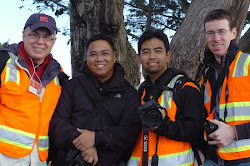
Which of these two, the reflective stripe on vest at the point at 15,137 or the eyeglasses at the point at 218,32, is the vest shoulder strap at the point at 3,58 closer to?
the reflective stripe on vest at the point at 15,137

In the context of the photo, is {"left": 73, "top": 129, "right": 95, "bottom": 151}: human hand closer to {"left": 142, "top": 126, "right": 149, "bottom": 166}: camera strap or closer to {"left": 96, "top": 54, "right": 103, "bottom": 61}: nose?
{"left": 142, "top": 126, "right": 149, "bottom": 166}: camera strap

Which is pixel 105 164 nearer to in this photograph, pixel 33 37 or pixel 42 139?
pixel 42 139

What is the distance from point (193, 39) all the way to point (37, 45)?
284cm

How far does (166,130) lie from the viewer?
9.27 feet

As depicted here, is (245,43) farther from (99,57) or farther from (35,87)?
(35,87)

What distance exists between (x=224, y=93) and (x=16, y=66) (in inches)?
78.4

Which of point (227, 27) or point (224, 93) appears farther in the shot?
point (227, 27)

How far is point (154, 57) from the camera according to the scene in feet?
10.6

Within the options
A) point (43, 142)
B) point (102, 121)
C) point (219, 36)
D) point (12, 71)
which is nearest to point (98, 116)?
point (102, 121)

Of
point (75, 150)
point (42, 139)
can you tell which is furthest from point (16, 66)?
point (75, 150)

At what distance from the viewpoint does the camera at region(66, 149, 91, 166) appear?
2.80 m

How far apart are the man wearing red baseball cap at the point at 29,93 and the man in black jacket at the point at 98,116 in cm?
14

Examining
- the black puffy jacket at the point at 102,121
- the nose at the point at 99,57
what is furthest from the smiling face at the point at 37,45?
the nose at the point at 99,57

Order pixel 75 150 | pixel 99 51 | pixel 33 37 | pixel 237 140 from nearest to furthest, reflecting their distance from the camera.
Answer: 1. pixel 237 140
2. pixel 75 150
3. pixel 33 37
4. pixel 99 51
